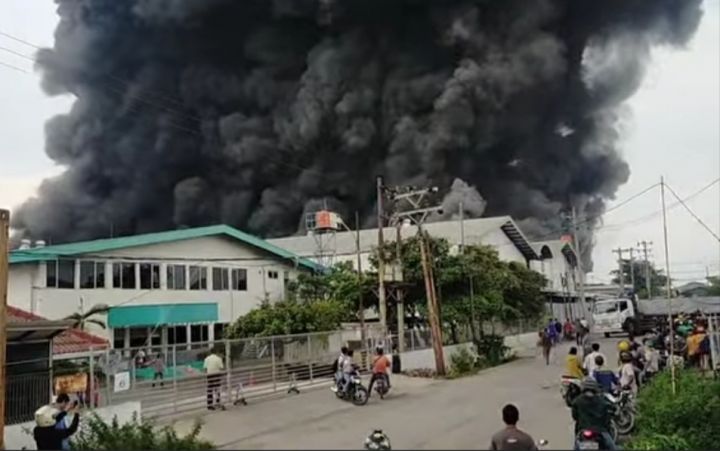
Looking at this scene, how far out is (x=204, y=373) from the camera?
15.8 m

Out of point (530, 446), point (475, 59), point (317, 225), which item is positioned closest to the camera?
point (530, 446)

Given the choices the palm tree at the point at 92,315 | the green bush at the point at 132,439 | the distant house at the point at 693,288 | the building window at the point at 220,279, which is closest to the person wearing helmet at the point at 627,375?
the green bush at the point at 132,439

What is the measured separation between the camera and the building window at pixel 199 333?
2706 centimetres

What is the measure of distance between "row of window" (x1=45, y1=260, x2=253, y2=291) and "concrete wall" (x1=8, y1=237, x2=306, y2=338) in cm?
14

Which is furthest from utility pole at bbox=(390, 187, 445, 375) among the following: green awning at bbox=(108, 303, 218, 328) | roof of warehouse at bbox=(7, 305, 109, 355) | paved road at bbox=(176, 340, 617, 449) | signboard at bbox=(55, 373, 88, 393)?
signboard at bbox=(55, 373, 88, 393)

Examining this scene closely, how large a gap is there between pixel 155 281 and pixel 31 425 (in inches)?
604

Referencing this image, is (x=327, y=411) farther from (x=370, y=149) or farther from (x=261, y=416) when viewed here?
(x=370, y=149)

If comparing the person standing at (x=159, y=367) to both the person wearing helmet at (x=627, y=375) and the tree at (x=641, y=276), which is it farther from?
the tree at (x=641, y=276)

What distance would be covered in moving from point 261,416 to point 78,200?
52.7 meters

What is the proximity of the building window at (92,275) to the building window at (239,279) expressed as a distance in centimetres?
601

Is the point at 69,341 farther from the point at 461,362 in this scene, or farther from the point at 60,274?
the point at 461,362

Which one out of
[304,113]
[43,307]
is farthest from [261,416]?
[304,113]

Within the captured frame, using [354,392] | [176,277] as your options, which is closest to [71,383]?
[354,392]

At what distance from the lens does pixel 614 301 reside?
37.5 meters
